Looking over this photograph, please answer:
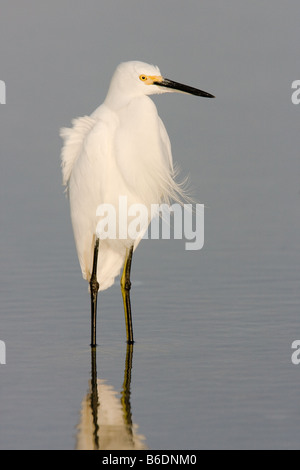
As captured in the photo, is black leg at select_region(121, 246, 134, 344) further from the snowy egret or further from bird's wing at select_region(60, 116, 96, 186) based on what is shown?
bird's wing at select_region(60, 116, 96, 186)

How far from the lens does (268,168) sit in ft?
45.2

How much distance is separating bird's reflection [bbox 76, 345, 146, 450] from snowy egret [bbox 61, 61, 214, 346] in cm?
105

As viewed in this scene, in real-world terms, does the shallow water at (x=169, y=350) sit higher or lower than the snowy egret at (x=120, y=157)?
lower

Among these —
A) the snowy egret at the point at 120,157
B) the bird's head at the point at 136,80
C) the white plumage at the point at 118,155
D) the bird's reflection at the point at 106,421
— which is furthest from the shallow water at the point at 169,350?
the bird's head at the point at 136,80

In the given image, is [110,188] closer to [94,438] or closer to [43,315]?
[43,315]

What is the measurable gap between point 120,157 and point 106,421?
2.19 metres

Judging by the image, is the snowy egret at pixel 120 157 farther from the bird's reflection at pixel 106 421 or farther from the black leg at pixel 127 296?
the bird's reflection at pixel 106 421

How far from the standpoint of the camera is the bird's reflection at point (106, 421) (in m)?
5.13

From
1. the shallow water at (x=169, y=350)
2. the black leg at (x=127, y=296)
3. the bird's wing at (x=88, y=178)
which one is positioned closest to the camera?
the shallow water at (x=169, y=350)

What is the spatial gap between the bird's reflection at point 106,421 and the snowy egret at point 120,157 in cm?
105

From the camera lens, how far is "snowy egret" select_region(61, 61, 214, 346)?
7074mm

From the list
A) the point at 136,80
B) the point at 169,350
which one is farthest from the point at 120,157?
the point at 169,350

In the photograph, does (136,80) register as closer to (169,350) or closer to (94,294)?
(94,294)

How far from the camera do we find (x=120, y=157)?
7094 millimetres
